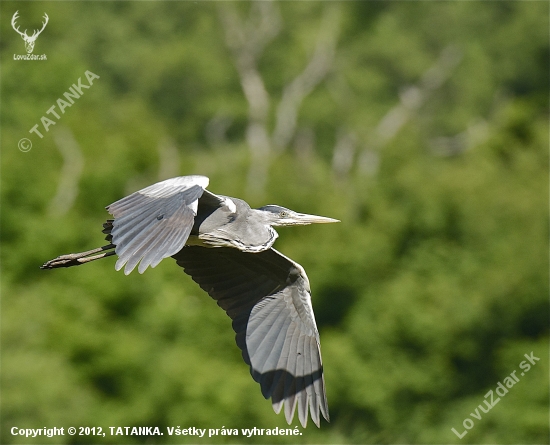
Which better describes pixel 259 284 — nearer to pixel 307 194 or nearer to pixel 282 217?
pixel 282 217

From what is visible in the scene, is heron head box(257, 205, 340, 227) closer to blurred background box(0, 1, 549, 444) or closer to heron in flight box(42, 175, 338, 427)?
heron in flight box(42, 175, 338, 427)

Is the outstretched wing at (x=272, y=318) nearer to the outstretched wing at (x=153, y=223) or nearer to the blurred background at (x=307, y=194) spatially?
the outstretched wing at (x=153, y=223)

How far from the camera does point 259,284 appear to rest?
25.3ft

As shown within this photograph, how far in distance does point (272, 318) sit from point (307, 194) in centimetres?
2940

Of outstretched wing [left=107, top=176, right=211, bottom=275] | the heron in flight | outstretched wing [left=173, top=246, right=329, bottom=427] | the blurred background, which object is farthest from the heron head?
the blurred background

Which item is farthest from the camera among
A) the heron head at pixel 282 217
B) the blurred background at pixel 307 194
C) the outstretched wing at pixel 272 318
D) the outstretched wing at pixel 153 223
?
the blurred background at pixel 307 194

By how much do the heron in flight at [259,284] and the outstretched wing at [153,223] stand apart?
49mm

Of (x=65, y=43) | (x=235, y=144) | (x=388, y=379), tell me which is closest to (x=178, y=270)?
(x=388, y=379)

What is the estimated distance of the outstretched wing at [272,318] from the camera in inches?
294

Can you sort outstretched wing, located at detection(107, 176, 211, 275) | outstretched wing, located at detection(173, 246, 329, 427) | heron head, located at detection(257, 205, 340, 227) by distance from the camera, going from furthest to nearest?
heron head, located at detection(257, 205, 340, 227) → outstretched wing, located at detection(173, 246, 329, 427) → outstretched wing, located at detection(107, 176, 211, 275)

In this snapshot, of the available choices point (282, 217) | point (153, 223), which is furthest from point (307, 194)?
point (153, 223)

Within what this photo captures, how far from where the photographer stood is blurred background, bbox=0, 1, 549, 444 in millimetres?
26328

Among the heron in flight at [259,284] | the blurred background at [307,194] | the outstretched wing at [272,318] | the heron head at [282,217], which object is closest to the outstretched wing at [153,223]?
the heron in flight at [259,284]

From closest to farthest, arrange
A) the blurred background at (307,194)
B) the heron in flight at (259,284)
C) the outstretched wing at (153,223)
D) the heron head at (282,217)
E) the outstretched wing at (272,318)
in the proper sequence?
the outstretched wing at (153,223)
the heron in flight at (259,284)
the outstretched wing at (272,318)
the heron head at (282,217)
the blurred background at (307,194)
